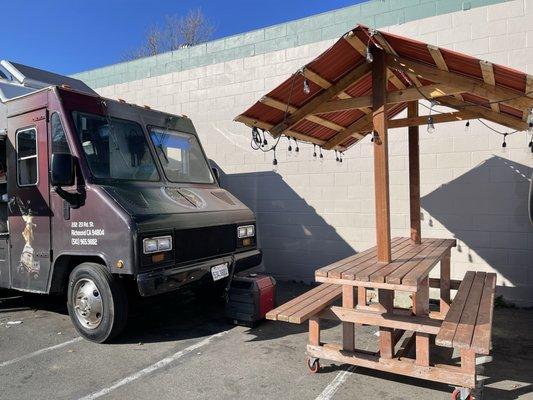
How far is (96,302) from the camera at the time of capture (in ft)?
16.1

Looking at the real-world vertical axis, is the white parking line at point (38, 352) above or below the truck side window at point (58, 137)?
below

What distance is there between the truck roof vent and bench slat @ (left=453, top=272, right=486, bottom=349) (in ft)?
10.1

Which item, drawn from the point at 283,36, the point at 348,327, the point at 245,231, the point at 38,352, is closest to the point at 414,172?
the point at 245,231

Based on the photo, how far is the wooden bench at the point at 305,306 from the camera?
148 inches

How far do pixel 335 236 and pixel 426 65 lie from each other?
4002 millimetres

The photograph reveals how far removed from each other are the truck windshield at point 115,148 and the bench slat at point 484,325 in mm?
3858

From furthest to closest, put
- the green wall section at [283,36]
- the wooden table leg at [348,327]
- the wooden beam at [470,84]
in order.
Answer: the green wall section at [283,36] → the wooden table leg at [348,327] → the wooden beam at [470,84]

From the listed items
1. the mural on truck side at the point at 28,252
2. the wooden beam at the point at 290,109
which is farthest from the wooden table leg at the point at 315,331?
the mural on truck side at the point at 28,252

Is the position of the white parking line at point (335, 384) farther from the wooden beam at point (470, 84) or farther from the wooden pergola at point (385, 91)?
the wooden beam at point (470, 84)

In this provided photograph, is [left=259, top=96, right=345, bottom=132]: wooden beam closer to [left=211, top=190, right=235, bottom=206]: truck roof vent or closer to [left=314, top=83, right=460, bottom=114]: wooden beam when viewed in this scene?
[left=314, top=83, right=460, bottom=114]: wooden beam

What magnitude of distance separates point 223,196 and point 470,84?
3406 mm

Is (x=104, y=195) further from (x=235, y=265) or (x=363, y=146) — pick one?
(x=363, y=146)

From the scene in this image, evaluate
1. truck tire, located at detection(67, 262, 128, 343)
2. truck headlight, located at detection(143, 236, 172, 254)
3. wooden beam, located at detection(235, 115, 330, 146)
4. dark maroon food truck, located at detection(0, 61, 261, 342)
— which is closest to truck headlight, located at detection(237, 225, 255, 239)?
dark maroon food truck, located at detection(0, 61, 261, 342)

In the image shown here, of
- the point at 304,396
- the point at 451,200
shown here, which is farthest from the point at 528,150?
the point at 304,396
